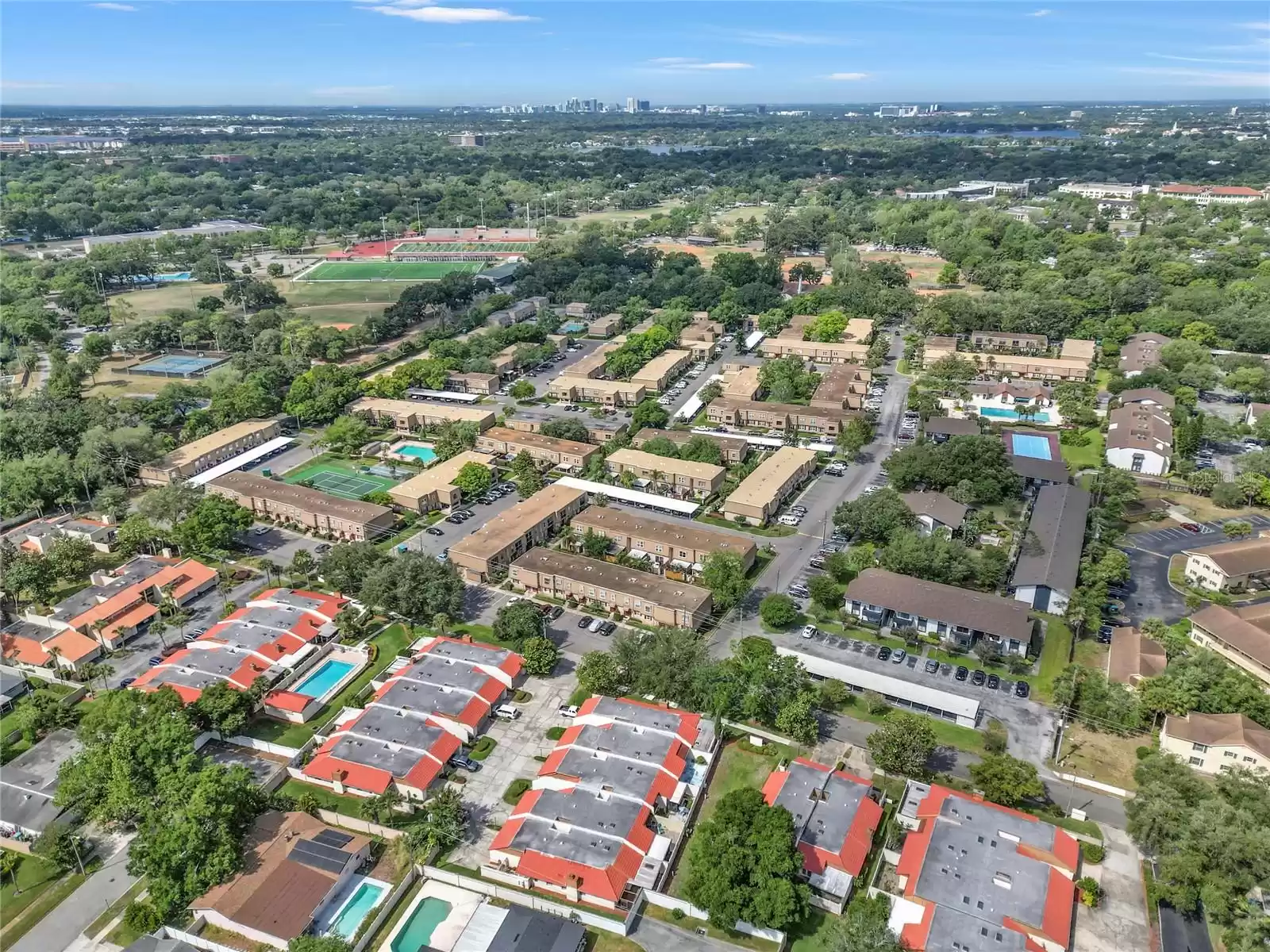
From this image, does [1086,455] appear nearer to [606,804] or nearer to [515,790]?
[606,804]

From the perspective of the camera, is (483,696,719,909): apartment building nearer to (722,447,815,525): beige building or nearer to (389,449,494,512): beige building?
(722,447,815,525): beige building

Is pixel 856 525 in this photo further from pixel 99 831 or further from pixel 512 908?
pixel 99 831

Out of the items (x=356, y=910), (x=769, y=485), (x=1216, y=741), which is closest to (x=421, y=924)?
(x=356, y=910)

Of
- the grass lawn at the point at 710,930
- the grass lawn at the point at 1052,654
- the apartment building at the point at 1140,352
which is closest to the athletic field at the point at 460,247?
the apartment building at the point at 1140,352

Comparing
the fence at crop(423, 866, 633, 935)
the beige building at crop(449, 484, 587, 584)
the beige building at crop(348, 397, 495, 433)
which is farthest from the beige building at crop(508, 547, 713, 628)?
the beige building at crop(348, 397, 495, 433)

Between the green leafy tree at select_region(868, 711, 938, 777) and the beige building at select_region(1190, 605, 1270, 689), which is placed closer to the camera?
the green leafy tree at select_region(868, 711, 938, 777)
